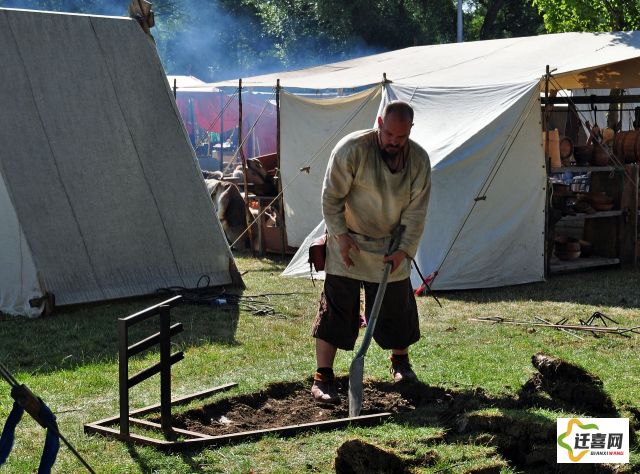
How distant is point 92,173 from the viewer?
29.8 feet

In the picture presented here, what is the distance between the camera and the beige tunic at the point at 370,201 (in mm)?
5539

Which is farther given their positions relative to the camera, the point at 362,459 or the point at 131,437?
the point at 131,437

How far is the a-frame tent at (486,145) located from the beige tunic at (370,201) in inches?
164

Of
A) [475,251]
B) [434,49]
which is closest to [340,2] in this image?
[434,49]

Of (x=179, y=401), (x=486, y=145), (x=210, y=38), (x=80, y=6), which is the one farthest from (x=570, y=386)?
(x=210, y=38)

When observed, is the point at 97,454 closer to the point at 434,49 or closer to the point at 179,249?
the point at 179,249

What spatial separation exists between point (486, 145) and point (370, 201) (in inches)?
184

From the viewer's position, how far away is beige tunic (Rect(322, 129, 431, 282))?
554 centimetres

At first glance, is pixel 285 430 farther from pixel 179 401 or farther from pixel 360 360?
pixel 179 401

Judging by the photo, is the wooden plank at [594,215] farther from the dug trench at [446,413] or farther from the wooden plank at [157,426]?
the wooden plank at [157,426]

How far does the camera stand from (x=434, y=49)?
14.5 meters

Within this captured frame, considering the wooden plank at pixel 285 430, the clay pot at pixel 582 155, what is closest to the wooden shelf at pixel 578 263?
the clay pot at pixel 582 155

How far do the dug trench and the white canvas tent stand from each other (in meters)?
3.55

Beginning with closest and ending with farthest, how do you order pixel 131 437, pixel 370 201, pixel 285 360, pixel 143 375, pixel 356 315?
pixel 131 437, pixel 143 375, pixel 370 201, pixel 356 315, pixel 285 360
